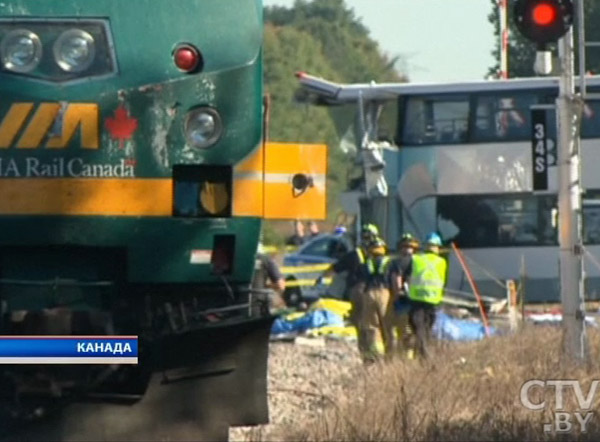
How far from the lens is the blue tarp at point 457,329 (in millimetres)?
16672

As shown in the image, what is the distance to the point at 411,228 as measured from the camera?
2759 centimetres

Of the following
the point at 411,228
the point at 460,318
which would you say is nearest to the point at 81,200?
the point at 460,318

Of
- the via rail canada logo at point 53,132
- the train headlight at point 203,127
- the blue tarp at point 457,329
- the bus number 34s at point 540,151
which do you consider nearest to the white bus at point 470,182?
the blue tarp at point 457,329

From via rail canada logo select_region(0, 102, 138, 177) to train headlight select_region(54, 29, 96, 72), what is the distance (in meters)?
0.18

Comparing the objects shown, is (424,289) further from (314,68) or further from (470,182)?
(314,68)

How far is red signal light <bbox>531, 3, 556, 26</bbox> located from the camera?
10.8 meters

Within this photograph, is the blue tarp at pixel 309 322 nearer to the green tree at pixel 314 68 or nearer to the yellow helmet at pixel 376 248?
the yellow helmet at pixel 376 248

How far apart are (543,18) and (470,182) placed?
55.8ft

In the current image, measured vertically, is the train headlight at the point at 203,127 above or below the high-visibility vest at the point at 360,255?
above

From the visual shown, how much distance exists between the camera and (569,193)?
41.7 ft

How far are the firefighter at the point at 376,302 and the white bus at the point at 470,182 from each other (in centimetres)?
964

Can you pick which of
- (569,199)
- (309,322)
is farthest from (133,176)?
(309,322)

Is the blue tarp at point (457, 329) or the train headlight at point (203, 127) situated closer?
the train headlight at point (203, 127)

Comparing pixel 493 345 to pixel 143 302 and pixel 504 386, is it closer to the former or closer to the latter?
pixel 504 386
